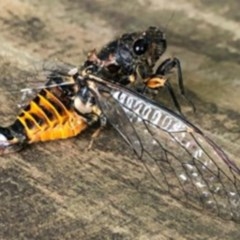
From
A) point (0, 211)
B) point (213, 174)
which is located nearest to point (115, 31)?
point (213, 174)

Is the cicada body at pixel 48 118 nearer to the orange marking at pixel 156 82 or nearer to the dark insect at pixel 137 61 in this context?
the dark insect at pixel 137 61

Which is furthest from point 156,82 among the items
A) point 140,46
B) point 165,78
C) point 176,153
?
point 176,153

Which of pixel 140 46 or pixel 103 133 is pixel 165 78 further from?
pixel 103 133

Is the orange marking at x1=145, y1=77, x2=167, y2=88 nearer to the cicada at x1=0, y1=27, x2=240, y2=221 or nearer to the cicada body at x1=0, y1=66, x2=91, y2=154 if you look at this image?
the cicada at x1=0, y1=27, x2=240, y2=221

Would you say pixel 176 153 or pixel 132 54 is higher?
pixel 132 54

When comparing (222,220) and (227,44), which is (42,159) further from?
(227,44)

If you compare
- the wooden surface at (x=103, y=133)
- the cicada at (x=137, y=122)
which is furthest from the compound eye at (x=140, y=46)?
the wooden surface at (x=103, y=133)
